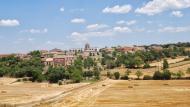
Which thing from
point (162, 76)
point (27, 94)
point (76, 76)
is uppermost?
point (76, 76)

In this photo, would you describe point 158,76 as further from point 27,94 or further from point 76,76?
point 27,94

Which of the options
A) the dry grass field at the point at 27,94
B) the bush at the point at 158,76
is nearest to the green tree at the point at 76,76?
the dry grass field at the point at 27,94

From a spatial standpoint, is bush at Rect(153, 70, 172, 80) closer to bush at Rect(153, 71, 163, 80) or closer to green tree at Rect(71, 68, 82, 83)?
bush at Rect(153, 71, 163, 80)

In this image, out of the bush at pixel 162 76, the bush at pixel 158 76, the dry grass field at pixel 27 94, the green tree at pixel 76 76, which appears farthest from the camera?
the green tree at pixel 76 76

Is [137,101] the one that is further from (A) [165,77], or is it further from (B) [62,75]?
(B) [62,75]

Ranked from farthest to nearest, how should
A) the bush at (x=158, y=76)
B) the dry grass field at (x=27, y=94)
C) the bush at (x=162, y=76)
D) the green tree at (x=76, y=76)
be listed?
the green tree at (x=76, y=76), the bush at (x=158, y=76), the bush at (x=162, y=76), the dry grass field at (x=27, y=94)

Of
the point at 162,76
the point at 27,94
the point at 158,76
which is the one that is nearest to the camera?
the point at 27,94

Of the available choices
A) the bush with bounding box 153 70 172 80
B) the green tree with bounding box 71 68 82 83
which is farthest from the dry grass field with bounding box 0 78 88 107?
the bush with bounding box 153 70 172 80

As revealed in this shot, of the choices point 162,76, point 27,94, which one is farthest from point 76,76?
point 27,94

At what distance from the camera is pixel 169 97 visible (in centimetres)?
9200

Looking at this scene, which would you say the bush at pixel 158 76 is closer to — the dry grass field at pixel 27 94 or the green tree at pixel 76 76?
the green tree at pixel 76 76

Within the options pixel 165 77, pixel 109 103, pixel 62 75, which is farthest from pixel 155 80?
pixel 109 103

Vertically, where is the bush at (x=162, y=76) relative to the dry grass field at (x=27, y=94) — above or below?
above

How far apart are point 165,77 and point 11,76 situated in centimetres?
8258
